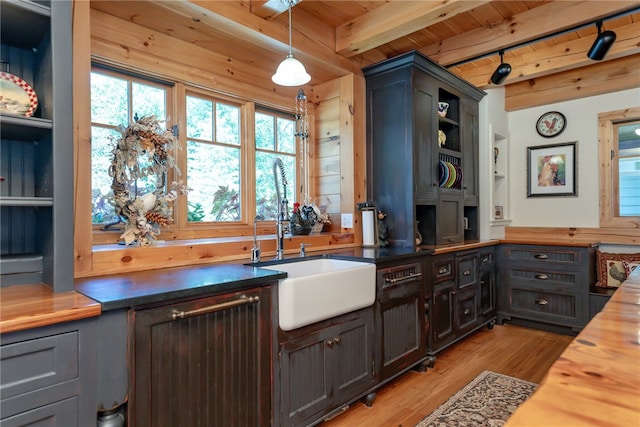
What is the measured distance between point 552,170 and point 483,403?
2.93m

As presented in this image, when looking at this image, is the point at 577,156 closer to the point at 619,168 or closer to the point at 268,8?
the point at 619,168

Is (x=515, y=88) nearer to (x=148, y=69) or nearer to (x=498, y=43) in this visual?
(x=498, y=43)

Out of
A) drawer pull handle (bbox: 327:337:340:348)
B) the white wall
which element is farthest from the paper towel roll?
the white wall

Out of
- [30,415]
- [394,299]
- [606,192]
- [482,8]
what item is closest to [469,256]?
[394,299]

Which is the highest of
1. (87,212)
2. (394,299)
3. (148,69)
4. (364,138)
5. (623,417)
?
(148,69)

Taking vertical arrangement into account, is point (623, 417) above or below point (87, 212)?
below

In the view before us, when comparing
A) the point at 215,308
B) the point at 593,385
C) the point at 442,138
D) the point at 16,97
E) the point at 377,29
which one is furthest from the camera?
the point at 442,138

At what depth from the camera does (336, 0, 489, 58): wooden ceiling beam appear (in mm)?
2287

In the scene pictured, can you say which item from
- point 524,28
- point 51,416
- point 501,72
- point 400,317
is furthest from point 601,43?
point 51,416

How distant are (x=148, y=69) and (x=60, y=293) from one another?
55.1 inches

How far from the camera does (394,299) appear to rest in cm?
241

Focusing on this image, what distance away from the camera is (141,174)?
2.00 meters

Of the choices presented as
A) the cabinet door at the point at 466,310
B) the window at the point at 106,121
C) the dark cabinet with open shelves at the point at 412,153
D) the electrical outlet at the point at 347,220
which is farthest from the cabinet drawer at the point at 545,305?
the window at the point at 106,121

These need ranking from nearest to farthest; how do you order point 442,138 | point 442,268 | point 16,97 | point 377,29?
point 16,97
point 377,29
point 442,268
point 442,138
